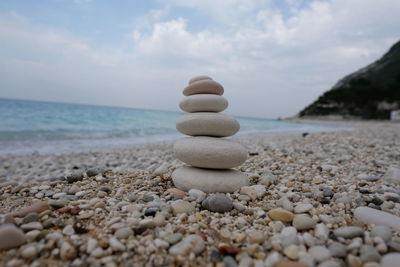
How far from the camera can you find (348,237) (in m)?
2.04

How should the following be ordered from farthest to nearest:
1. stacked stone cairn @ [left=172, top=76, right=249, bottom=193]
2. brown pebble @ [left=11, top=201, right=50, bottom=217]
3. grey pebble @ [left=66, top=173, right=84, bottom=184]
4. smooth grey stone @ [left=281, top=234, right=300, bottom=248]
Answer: grey pebble @ [left=66, top=173, right=84, bottom=184] < stacked stone cairn @ [left=172, top=76, right=249, bottom=193] < brown pebble @ [left=11, top=201, right=50, bottom=217] < smooth grey stone @ [left=281, top=234, right=300, bottom=248]

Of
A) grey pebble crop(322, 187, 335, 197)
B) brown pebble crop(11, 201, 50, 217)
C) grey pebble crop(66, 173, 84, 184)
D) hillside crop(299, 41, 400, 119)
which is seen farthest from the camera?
hillside crop(299, 41, 400, 119)

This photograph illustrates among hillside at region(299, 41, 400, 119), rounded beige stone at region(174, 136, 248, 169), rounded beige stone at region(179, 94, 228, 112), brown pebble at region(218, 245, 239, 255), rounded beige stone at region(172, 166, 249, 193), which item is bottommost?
brown pebble at region(218, 245, 239, 255)

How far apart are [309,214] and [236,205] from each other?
789 mm

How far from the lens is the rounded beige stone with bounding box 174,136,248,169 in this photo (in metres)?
3.29

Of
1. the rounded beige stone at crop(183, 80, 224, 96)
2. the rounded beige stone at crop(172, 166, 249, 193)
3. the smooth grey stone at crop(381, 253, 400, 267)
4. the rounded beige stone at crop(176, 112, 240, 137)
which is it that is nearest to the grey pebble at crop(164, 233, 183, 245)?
the rounded beige stone at crop(172, 166, 249, 193)

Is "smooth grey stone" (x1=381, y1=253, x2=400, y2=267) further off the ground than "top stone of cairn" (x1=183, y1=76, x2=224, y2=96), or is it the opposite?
"top stone of cairn" (x1=183, y1=76, x2=224, y2=96)

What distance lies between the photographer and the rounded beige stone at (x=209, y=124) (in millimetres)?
3482

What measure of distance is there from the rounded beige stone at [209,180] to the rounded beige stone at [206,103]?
3.10ft

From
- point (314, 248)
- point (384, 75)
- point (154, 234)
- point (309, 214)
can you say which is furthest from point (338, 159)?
point (384, 75)

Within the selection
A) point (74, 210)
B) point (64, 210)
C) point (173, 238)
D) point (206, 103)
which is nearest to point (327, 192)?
point (206, 103)

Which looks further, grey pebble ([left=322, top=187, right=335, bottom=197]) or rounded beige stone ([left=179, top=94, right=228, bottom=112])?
rounded beige stone ([left=179, top=94, right=228, bottom=112])

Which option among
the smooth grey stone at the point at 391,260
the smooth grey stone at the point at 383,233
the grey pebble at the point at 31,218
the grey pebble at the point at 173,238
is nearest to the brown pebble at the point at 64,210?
the grey pebble at the point at 31,218

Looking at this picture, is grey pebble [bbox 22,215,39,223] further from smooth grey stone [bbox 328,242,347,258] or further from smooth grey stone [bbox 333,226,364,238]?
smooth grey stone [bbox 333,226,364,238]
